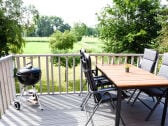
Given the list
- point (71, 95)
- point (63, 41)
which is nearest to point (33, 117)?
point (71, 95)

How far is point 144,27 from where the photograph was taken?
11.4 meters

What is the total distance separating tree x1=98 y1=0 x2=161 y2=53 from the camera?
11.2 meters

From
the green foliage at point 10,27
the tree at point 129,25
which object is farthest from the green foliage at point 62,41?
the green foliage at point 10,27

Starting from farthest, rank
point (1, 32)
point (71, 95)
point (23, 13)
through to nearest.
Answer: point (23, 13) < point (1, 32) < point (71, 95)

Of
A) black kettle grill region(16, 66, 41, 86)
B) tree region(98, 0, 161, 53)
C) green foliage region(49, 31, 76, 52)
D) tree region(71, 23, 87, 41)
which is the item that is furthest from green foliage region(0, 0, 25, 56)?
tree region(71, 23, 87, 41)

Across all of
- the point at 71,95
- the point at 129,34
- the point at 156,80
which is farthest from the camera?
the point at 129,34

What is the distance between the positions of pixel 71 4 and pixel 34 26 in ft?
16.5

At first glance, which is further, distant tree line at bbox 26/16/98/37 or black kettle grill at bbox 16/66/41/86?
distant tree line at bbox 26/16/98/37

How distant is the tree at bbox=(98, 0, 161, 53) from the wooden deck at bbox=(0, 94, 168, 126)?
820cm

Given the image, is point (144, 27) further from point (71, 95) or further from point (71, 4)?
point (71, 95)

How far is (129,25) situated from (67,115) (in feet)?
32.9

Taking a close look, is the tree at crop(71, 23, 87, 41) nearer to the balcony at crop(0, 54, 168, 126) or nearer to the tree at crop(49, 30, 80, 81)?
the tree at crop(49, 30, 80, 81)

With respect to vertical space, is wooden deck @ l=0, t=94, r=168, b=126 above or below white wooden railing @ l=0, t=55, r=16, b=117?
→ below

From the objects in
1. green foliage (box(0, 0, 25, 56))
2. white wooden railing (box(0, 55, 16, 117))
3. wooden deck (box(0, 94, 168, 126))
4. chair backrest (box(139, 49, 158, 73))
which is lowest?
wooden deck (box(0, 94, 168, 126))
